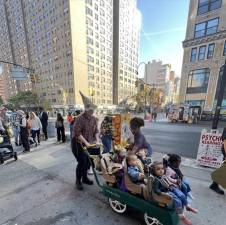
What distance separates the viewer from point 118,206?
91.0 inches

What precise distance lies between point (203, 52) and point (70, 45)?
114 feet

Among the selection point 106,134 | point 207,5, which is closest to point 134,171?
point 106,134

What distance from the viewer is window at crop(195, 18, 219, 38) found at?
57.2 feet

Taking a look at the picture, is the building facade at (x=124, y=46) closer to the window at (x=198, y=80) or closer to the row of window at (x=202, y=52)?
the window at (x=198, y=80)

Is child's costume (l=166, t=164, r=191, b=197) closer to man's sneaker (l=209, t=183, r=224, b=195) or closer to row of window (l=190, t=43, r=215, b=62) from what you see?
man's sneaker (l=209, t=183, r=224, b=195)

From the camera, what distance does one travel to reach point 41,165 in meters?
4.26

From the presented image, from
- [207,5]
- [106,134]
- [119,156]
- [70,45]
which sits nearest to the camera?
[119,156]

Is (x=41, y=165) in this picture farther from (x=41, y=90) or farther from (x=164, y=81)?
(x=164, y=81)

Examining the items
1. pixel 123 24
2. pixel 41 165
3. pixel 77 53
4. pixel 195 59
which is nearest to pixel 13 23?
pixel 77 53

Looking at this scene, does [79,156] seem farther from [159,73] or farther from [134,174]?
[159,73]

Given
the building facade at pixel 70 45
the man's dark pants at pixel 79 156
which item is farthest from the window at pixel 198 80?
the building facade at pixel 70 45

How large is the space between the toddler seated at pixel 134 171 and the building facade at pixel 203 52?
20.3 metres

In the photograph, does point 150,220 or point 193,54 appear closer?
point 150,220

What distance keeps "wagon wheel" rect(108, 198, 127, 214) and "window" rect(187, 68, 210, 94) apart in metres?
20.6
